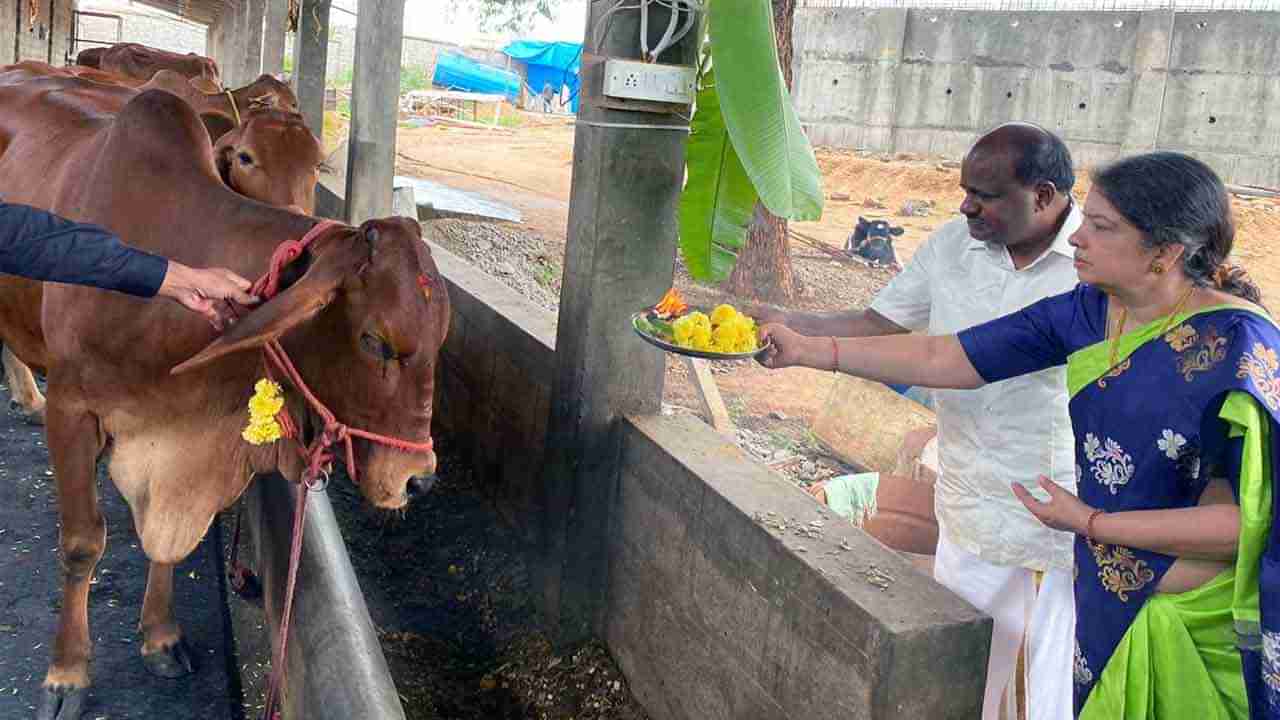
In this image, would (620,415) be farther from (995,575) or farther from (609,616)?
(995,575)

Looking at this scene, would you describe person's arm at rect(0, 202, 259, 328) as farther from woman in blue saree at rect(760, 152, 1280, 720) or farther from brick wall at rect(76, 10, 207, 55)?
brick wall at rect(76, 10, 207, 55)

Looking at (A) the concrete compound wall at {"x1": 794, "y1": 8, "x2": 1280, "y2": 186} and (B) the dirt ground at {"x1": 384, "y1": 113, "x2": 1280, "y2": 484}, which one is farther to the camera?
(A) the concrete compound wall at {"x1": 794, "y1": 8, "x2": 1280, "y2": 186}

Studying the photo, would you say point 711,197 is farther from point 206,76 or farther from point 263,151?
point 206,76

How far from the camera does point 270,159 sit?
4875 mm

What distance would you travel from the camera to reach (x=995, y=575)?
309 centimetres

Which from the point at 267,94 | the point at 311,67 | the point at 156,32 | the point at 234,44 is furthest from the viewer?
the point at 156,32

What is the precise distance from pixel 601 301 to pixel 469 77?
31.1m

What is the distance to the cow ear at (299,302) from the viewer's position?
2.63m

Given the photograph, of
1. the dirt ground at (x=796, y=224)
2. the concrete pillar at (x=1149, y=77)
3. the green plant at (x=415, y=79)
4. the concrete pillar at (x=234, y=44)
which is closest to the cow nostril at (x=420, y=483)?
the dirt ground at (x=796, y=224)

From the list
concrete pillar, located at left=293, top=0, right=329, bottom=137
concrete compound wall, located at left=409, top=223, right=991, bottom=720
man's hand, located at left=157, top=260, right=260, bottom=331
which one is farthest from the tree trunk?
man's hand, located at left=157, top=260, right=260, bottom=331

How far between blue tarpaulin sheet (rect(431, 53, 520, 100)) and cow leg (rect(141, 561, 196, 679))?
30823 mm

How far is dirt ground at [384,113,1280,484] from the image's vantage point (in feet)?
26.7

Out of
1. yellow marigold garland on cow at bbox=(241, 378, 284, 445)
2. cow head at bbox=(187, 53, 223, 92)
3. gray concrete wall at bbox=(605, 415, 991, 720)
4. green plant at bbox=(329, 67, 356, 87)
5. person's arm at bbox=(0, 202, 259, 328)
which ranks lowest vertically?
gray concrete wall at bbox=(605, 415, 991, 720)

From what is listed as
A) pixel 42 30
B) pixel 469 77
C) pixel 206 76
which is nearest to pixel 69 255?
pixel 206 76
